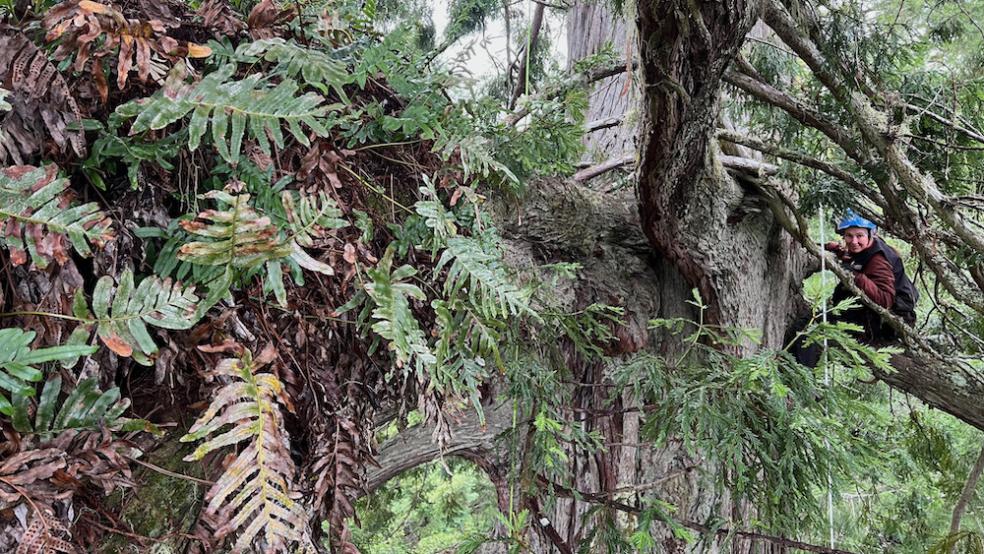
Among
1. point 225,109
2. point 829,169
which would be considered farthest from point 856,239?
point 225,109

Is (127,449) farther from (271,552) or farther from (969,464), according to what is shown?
(969,464)

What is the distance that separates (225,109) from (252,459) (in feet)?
1.20

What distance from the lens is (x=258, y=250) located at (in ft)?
2.12

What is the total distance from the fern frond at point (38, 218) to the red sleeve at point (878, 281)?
2593mm

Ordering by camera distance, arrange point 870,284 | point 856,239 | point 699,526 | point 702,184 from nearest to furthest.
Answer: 1. point 699,526
2. point 702,184
3. point 870,284
4. point 856,239

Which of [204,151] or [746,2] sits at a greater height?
[746,2]

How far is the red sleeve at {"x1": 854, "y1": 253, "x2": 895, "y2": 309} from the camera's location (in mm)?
2482

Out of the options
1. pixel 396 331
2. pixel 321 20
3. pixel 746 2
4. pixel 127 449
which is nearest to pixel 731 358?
pixel 746 2

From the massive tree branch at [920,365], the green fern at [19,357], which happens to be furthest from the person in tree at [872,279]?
the green fern at [19,357]

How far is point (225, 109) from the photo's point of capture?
2.18ft

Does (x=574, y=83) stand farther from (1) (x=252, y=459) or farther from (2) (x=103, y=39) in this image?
(1) (x=252, y=459)

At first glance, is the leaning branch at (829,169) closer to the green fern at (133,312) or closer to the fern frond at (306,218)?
the fern frond at (306,218)

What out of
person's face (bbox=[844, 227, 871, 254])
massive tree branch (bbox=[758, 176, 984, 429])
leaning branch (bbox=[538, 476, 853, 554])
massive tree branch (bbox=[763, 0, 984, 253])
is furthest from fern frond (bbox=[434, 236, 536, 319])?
person's face (bbox=[844, 227, 871, 254])

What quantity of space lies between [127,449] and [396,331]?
0.30 meters
